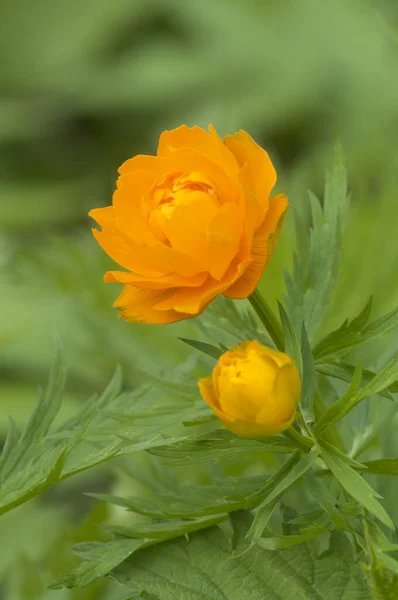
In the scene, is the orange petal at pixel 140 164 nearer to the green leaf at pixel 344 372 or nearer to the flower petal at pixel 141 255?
the flower petal at pixel 141 255

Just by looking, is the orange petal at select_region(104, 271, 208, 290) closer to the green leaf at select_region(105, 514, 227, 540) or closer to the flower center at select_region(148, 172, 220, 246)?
the flower center at select_region(148, 172, 220, 246)

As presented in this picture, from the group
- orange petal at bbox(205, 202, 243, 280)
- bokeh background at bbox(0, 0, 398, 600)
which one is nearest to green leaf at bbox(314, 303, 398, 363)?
orange petal at bbox(205, 202, 243, 280)

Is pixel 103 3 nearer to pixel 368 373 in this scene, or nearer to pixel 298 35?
pixel 298 35

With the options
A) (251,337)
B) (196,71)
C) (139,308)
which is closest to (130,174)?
(139,308)

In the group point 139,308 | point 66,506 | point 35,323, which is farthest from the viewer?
point 35,323

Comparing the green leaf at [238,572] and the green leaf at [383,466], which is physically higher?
the green leaf at [383,466]

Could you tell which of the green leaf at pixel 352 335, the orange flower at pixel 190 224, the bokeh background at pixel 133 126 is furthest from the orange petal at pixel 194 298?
the bokeh background at pixel 133 126
